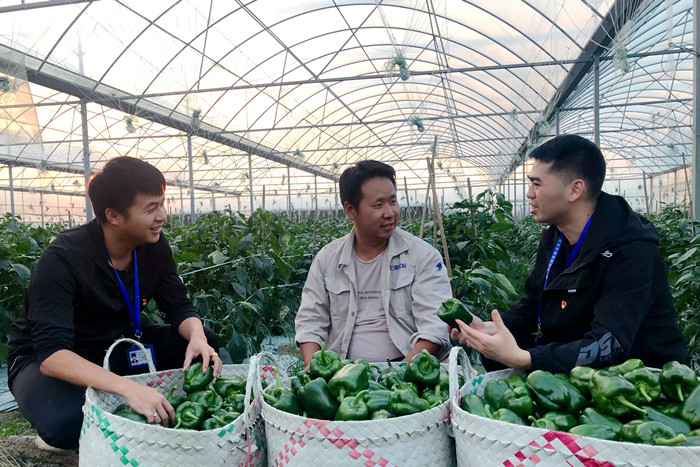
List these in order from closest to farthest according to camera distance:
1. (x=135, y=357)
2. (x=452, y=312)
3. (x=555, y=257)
Result: 1. (x=452, y=312)
2. (x=555, y=257)
3. (x=135, y=357)

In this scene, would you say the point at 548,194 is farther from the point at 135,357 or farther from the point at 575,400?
the point at 135,357

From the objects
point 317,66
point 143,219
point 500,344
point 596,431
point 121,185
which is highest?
point 317,66

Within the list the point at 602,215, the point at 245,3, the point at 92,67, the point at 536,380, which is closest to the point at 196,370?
the point at 536,380

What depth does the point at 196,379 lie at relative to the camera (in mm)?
2199

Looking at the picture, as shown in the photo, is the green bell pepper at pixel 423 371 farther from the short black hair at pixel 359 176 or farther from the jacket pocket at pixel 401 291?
the short black hair at pixel 359 176

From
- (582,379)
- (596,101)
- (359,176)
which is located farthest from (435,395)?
(596,101)

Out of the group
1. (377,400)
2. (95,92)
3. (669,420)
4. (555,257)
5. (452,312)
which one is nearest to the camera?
(669,420)

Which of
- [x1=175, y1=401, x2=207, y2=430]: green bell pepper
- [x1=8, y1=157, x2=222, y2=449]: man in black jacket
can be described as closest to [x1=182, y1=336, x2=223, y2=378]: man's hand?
[x1=8, y1=157, x2=222, y2=449]: man in black jacket

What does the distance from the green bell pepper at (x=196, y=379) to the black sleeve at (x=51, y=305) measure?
53cm

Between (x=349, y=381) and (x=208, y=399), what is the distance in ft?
1.94

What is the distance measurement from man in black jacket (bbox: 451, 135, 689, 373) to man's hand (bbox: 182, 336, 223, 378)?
1.01 meters

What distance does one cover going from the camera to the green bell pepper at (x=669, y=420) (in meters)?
1.52

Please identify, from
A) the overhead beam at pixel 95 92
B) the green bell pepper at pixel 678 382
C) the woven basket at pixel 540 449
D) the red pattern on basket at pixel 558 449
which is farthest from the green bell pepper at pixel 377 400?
the overhead beam at pixel 95 92

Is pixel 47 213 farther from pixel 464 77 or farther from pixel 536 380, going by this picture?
pixel 536 380
